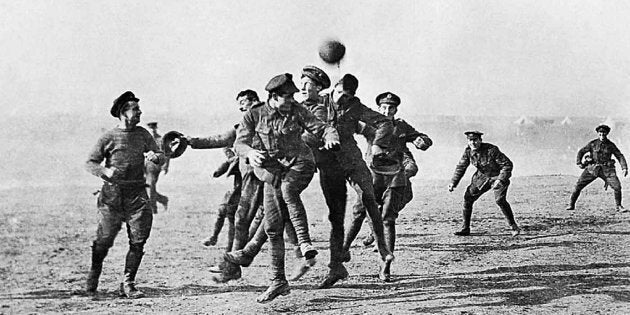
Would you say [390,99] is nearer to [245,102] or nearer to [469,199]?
[245,102]

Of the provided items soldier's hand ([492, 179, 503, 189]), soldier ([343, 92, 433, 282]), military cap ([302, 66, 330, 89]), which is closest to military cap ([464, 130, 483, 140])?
soldier's hand ([492, 179, 503, 189])

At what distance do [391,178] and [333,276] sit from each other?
1.54m

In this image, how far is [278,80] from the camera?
5.74m

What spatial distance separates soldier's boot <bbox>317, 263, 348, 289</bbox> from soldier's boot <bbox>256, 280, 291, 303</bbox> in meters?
0.69

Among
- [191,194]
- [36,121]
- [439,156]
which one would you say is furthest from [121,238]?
[439,156]

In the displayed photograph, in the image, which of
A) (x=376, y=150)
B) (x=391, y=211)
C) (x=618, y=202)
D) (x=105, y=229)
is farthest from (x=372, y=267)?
(x=618, y=202)

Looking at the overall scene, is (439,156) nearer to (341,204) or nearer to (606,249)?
(606,249)

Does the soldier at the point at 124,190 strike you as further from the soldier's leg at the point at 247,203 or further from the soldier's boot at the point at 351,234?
the soldier's boot at the point at 351,234

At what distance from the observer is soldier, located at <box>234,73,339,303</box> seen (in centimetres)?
570

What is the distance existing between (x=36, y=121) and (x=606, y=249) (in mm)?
13832

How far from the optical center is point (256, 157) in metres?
5.51

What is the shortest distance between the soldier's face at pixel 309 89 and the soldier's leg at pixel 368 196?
2.55 ft

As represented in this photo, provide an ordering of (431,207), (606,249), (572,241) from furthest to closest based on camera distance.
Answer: (431,207) < (572,241) < (606,249)

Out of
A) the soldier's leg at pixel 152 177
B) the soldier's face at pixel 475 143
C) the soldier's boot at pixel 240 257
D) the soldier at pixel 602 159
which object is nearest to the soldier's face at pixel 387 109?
the soldier's boot at pixel 240 257
